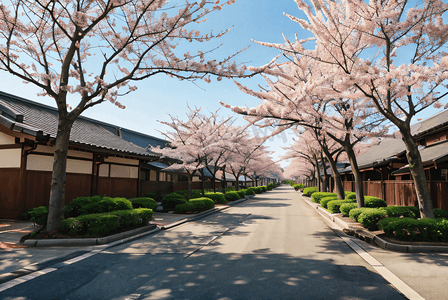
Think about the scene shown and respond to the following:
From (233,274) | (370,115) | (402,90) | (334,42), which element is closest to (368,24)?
(334,42)

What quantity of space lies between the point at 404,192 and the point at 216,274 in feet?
46.6

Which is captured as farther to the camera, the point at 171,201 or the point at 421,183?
the point at 171,201

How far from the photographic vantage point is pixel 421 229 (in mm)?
7617

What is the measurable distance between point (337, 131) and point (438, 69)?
4.23 m

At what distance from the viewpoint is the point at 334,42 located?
920 cm

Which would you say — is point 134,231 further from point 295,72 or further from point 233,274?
point 295,72

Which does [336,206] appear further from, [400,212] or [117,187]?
[117,187]

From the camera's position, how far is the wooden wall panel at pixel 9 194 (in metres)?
11.9

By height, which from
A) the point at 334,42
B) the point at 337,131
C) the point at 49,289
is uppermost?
the point at 334,42

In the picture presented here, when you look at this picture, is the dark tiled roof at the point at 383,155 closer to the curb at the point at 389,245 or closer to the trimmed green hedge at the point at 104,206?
the curb at the point at 389,245

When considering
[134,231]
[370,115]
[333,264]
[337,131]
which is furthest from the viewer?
[370,115]

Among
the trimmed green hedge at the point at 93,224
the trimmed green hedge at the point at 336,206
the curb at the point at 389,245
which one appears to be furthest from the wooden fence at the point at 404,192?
the trimmed green hedge at the point at 93,224

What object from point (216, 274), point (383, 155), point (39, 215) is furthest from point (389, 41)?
point (383, 155)

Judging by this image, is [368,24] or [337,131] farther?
[337,131]
